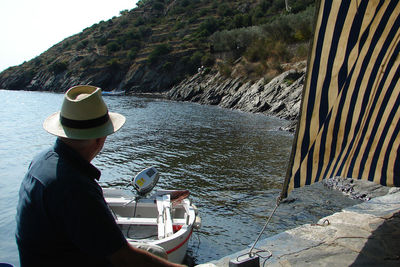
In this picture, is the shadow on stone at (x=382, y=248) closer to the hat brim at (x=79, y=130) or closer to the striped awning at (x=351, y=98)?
the striped awning at (x=351, y=98)

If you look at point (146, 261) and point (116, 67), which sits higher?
point (116, 67)

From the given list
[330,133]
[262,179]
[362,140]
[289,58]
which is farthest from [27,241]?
[289,58]

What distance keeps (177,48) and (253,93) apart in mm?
40668

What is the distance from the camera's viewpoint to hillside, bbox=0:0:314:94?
48491mm

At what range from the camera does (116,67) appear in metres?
81.2

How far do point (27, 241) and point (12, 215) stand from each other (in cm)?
935

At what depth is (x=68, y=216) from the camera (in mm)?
2062

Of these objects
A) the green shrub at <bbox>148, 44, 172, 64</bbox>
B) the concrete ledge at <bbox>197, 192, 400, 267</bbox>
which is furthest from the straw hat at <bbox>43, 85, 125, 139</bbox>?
the green shrub at <bbox>148, 44, 172, 64</bbox>

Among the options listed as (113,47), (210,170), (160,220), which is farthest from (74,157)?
(113,47)

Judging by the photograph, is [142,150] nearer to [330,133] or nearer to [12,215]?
[12,215]

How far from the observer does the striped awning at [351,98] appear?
373cm

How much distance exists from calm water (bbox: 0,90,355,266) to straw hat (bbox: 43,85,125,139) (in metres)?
6.01

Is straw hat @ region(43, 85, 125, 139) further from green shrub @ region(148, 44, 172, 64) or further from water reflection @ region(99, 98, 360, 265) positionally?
green shrub @ region(148, 44, 172, 64)

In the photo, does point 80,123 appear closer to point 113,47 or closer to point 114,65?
point 114,65
